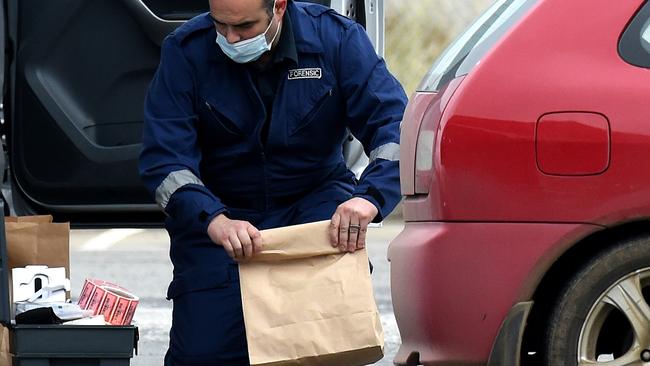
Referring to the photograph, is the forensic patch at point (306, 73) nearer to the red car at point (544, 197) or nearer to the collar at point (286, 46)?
the collar at point (286, 46)

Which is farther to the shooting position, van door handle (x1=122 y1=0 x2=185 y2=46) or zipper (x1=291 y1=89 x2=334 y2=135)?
van door handle (x1=122 y1=0 x2=185 y2=46)

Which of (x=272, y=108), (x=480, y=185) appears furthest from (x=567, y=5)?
(x=272, y=108)

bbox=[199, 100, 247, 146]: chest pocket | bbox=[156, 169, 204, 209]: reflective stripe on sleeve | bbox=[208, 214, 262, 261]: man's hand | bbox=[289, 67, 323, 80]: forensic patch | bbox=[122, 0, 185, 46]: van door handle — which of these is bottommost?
bbox=[208, 214, 262, 261]: man's hand

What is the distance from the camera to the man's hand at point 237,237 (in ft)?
14.2

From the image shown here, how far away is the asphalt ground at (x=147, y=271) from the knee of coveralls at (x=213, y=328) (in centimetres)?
221

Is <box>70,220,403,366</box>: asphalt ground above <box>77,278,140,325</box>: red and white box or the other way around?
above

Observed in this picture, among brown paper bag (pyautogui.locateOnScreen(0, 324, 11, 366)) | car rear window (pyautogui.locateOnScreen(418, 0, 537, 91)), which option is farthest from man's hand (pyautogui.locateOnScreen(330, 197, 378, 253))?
brown paper bag (pyautogui.locateOnScreen(0, 324, 11, 366))

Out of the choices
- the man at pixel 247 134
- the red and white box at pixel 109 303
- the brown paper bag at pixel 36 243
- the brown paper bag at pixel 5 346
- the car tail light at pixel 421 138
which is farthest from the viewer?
the car tail light at pixel 421 138

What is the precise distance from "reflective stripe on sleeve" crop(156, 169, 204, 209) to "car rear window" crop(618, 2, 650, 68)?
4.09 feet

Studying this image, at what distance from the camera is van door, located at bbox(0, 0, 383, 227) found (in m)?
5.86

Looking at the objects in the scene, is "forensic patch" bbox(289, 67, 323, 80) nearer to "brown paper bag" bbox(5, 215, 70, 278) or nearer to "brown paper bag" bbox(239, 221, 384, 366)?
"brown paper bag" bbox(239, 221, 384, 366)

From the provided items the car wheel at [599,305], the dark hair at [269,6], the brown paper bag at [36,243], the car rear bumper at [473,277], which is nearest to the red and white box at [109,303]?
the brown paper bag at [36,243]

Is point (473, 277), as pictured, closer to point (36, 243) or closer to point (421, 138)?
point (421, 138)

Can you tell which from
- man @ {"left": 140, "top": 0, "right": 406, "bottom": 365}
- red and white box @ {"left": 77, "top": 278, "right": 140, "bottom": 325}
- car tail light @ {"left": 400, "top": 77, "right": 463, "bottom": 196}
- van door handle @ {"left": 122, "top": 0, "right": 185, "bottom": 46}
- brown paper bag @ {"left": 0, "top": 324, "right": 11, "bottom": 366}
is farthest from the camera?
van door handle @ {"left": 122, "top": 0, "right": 185, "bottom": 46}
